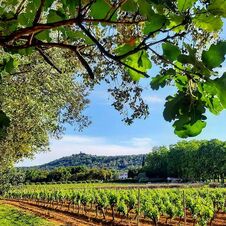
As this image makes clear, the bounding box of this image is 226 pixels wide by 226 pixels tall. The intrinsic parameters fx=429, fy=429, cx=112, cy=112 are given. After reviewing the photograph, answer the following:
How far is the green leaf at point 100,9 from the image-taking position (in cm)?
162

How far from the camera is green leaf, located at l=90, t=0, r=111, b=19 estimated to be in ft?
5.32

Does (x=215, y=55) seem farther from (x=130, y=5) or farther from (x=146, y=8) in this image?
(x=130, y=5)

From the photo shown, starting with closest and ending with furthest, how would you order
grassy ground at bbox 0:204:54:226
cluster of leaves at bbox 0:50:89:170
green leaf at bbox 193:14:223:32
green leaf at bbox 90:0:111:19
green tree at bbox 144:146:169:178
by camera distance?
green leaf at bbox 193:14:223:32
green leaf at bbox 90:0:111:19
cluster of leaves at bbox 0:50:89:170
grassy ground at bbox 0:204:54:226
green tree at bbox 144:146:169:178

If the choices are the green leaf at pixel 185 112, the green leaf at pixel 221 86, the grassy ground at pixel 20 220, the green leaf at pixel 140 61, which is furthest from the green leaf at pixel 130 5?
the grassy ground at pixel 20 220

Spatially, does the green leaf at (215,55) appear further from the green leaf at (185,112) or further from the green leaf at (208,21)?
the green leaf at (185,112)

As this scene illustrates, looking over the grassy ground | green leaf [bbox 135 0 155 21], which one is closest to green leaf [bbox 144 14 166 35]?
green leaf [bbox 135 0 155 21]

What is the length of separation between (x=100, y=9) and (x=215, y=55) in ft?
1.69

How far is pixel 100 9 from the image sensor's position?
1.64 metres

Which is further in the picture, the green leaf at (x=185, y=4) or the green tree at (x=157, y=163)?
the green tree at (x=157, y=163)

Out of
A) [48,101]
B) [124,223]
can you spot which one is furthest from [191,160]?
[48,101]

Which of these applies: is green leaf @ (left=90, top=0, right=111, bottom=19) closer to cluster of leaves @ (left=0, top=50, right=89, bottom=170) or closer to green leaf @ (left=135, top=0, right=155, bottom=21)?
green leaf @ (left=135, top=0, right=155, bottom=21)

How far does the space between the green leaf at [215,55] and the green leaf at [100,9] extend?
0.46 meters

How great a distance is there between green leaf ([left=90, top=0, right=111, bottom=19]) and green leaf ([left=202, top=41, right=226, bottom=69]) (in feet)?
1.51

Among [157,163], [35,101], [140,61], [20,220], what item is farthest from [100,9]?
[157,163]
